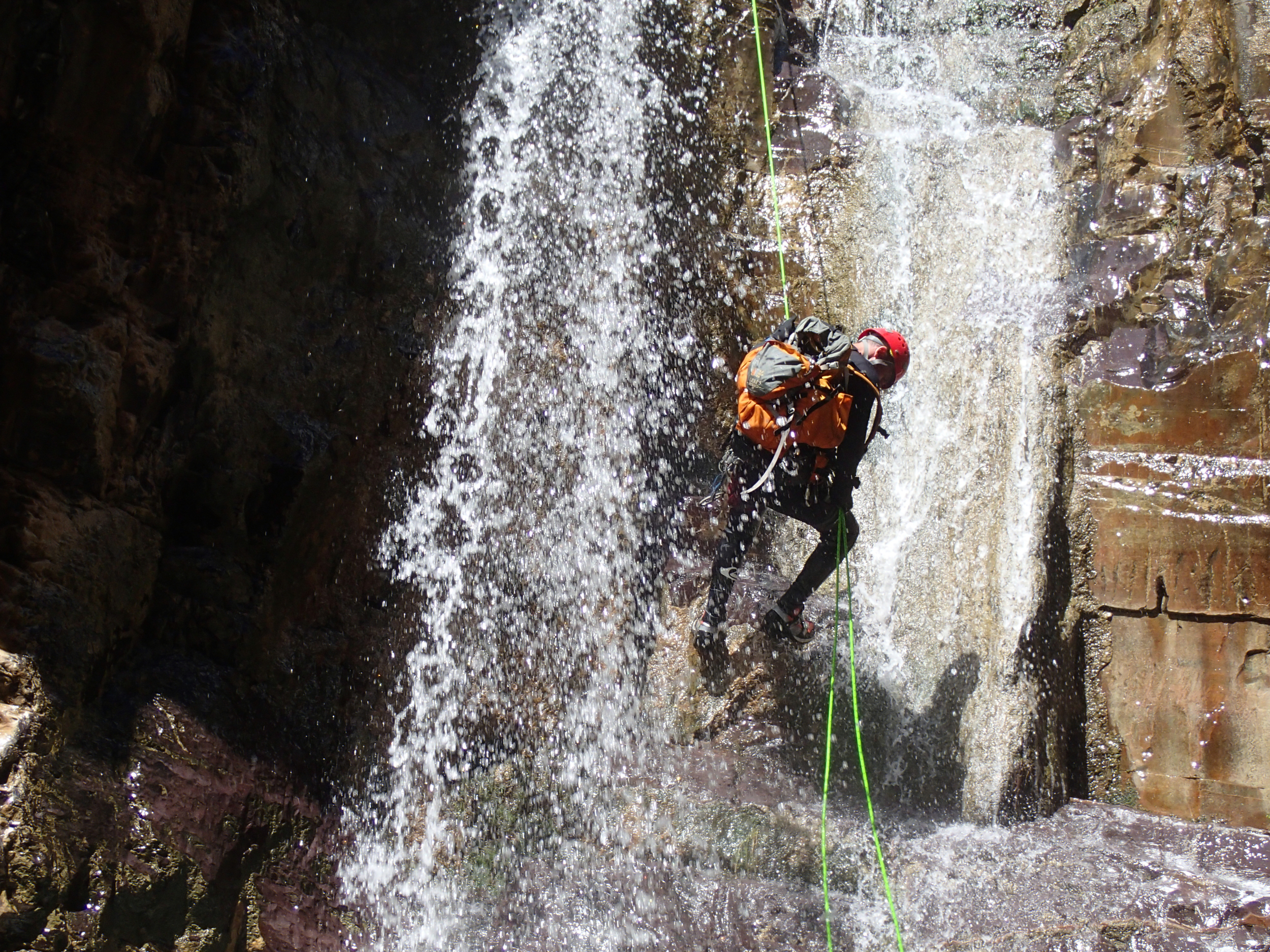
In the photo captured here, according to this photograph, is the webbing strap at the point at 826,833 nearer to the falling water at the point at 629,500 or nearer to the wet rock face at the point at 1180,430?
the falling water at the point at 629,500

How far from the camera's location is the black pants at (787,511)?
155 inches

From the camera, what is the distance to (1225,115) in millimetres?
4652

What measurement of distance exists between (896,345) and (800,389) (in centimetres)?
50

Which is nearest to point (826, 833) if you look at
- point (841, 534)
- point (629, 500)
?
point (841, 534)

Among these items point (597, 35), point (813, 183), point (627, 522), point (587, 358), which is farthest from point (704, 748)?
point (597, 35)

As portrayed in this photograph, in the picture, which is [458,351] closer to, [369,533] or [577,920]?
[369,533]

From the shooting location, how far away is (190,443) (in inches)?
148

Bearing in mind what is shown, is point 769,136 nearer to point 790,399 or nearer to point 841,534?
point 790,399

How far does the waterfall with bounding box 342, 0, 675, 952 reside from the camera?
4309 mm

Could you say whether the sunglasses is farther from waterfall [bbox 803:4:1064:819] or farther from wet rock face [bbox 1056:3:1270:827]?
wet rock face [bbox 1056:3:1270:827]

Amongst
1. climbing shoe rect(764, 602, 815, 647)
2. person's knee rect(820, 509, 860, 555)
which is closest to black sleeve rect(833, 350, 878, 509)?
person's knee rect(820, 509, 860, 555)

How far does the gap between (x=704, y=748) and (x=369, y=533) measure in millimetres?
2131

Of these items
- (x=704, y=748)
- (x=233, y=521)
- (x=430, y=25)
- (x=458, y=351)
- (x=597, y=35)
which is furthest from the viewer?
(x=597, y=35)

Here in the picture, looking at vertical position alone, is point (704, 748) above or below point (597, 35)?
below
